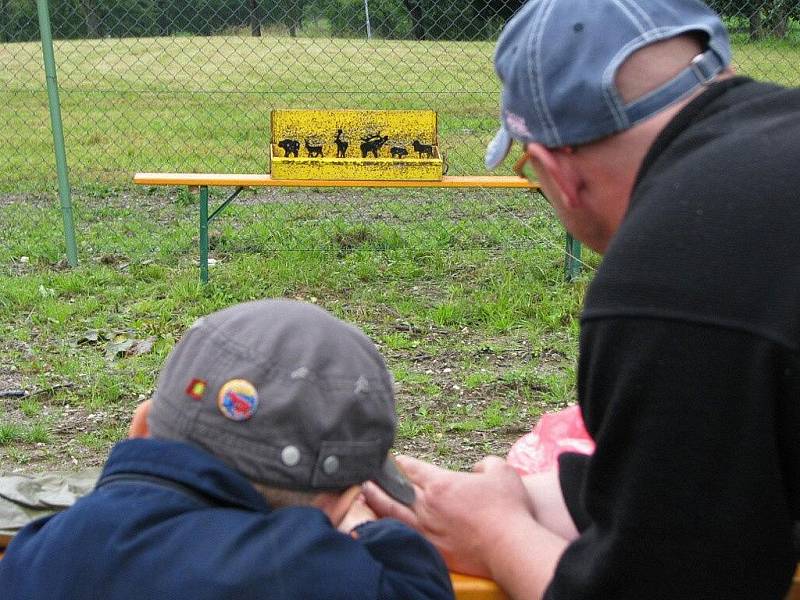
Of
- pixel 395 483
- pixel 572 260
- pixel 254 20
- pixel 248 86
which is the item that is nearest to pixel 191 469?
pixel 395 483

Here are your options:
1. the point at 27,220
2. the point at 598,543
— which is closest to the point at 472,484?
the point at 598,543

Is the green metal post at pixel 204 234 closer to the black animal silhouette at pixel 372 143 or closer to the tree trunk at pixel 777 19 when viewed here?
the black animal silhouette at pixel 372 143

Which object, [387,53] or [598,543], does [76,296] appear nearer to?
[387,53]

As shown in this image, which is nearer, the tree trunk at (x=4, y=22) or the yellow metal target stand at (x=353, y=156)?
the yellow metal target stand at (x=353, y=156)

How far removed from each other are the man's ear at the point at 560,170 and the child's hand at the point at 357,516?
0.50 metres

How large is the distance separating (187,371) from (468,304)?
13.2 ft

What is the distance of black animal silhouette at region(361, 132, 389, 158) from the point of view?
5555 millimetres

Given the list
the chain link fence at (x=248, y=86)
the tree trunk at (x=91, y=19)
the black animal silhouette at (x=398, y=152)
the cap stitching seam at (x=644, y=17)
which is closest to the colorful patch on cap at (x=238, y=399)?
the cap stitching seam at (x=644, y=17)

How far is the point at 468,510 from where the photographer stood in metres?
1.46

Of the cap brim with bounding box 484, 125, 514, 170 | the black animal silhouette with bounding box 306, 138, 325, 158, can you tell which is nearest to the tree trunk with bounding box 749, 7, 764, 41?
the black animal silhouette with bounding box 306, 138, 325, 158

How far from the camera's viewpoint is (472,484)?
4.85ft

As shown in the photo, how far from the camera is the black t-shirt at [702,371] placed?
1063 millimetres

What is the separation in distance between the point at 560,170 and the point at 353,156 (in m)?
4.29

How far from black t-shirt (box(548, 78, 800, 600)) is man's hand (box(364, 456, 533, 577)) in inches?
10.1
